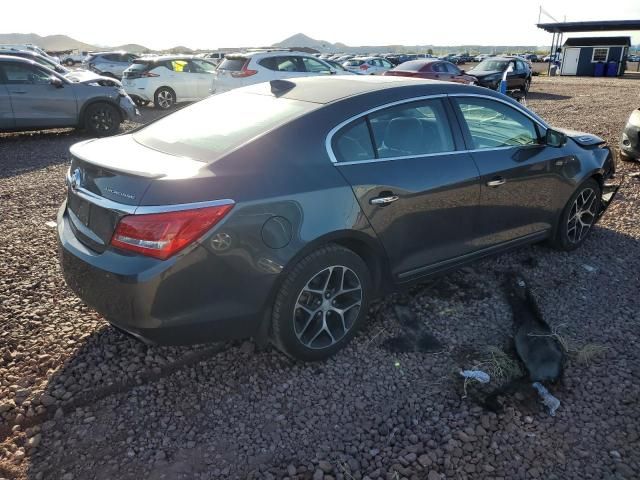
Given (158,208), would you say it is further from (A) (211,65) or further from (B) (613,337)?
(A) (211,65)

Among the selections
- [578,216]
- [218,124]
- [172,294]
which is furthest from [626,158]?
[172,294]

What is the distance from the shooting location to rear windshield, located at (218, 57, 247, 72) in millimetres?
13422

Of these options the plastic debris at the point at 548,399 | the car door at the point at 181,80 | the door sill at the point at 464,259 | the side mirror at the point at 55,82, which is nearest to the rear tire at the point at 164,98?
the car door at the point at 181,80

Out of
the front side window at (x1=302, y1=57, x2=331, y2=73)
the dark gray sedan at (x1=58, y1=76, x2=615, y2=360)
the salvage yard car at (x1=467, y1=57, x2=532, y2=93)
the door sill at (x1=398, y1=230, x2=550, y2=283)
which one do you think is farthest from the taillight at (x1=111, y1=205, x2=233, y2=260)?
the salvage yard car at (x1=467, y1=57, x2=532, y2=93)

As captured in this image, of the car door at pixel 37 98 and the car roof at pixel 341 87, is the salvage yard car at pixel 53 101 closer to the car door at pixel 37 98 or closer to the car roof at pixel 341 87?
the car door at pixel 37 98

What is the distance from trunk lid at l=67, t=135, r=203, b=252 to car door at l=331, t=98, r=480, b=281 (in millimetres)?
983

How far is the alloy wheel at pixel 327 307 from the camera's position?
306cm

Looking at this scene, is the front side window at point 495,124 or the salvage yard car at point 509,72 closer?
the front side window at point 495,124

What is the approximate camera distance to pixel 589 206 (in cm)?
496

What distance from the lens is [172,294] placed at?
2611mm

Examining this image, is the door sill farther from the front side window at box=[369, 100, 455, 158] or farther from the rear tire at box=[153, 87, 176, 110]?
the rear tire at box=[153, 87, 176, 110]

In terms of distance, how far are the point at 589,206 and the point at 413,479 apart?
3613mm

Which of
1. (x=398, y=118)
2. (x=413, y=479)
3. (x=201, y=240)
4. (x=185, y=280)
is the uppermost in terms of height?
(x=398, y=118)

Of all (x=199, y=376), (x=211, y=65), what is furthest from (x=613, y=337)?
(x=211, y=65)
